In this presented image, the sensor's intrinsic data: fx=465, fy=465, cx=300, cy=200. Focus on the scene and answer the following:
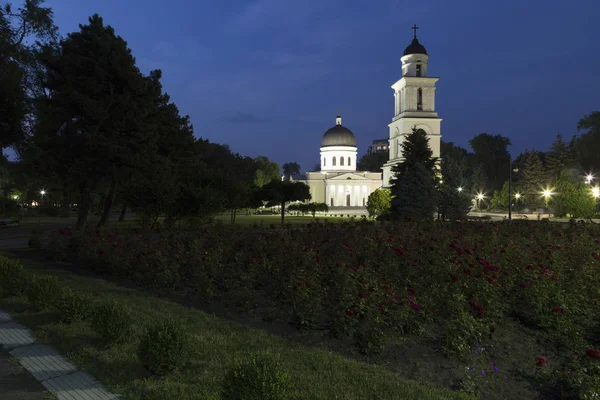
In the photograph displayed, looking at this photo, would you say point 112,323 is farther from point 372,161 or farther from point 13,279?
point 372,161

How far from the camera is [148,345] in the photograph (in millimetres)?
5527

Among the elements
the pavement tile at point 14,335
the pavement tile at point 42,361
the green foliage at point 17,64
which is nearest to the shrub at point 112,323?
the pavement tile at point 42,361

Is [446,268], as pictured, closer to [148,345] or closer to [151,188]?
[148,345]

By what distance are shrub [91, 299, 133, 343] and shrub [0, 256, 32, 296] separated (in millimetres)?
4182

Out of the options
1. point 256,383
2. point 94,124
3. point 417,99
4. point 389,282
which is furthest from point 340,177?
point 256,383

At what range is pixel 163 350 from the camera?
5.48 metres

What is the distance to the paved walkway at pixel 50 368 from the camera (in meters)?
5.15

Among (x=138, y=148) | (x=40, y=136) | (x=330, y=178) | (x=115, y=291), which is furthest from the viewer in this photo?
(x=330, y=178)

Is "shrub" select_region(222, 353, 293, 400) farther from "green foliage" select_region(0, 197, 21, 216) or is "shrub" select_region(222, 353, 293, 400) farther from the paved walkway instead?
"green foliage" select_region(0, 197, 21, 216)

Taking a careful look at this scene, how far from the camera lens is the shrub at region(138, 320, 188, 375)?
548 cm

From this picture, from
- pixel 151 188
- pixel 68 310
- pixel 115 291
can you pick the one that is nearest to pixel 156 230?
pixel 151 188

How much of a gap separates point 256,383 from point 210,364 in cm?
181

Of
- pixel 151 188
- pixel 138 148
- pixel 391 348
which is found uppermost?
pixel 138 148

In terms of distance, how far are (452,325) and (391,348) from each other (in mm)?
930
